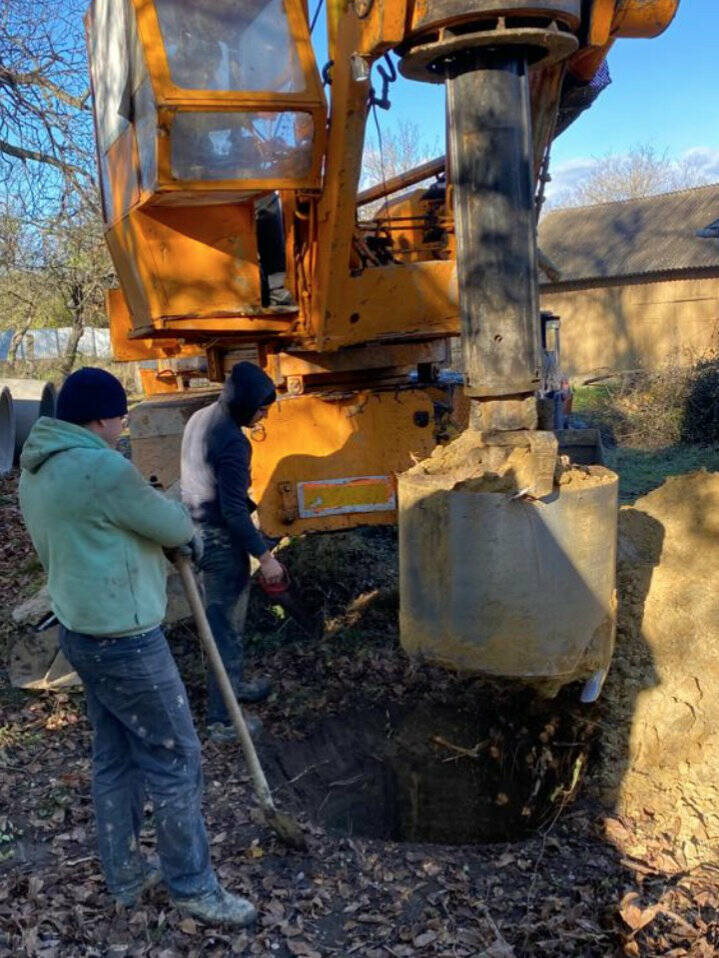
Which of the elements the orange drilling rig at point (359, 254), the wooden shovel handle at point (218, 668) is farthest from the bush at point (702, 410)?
the wooden shovel handle at point (218, 668)

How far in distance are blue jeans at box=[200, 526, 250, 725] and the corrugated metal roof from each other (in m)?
21.6

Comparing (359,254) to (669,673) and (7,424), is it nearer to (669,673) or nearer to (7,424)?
(669,673)

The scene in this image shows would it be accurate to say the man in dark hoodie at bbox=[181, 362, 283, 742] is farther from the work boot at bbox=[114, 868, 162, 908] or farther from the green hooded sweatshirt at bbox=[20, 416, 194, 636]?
the green hooded sweatshirt at bbox=[20, 416, 194, 636]

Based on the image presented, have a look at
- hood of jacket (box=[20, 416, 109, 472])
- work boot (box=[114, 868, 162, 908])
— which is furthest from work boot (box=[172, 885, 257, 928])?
hood of jacket (box=[20, 416, 109, 472])

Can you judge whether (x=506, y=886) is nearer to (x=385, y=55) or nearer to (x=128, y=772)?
(x=128, y=772)

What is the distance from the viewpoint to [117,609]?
3.07 m

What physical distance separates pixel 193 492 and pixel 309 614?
205 cm

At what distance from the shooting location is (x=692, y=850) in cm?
388

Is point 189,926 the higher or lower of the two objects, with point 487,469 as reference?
lower

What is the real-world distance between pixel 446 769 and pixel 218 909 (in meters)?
1.91

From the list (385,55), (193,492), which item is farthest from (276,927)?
(385,55)

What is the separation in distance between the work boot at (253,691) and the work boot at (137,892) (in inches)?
69.6

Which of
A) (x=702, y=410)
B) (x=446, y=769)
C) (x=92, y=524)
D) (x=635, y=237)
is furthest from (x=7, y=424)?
(x=635, y=237)

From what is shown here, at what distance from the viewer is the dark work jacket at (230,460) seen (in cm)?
470
